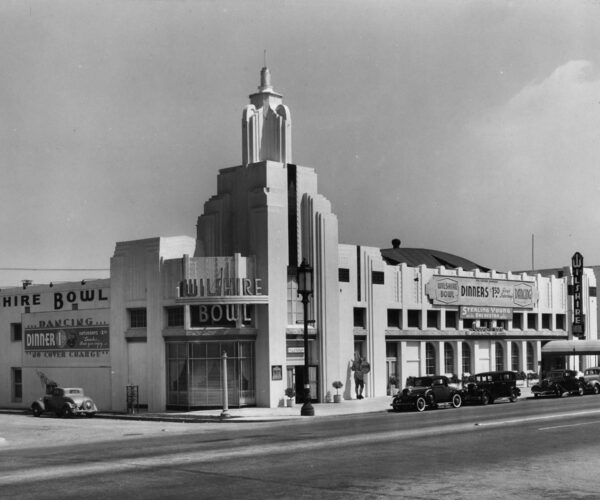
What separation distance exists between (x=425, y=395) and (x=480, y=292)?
21000 mm

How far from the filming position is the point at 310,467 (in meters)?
19.3

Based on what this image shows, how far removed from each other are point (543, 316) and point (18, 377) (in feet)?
120

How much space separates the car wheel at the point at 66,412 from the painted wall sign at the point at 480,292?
23065 mm

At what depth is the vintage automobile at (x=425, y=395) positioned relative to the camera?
40.0 m

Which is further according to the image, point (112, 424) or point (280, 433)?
point (112, 424)

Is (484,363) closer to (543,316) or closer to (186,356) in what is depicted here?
(543,316)

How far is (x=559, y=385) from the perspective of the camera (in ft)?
163

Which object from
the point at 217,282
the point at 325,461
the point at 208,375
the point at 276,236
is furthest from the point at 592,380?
the point at 325,461

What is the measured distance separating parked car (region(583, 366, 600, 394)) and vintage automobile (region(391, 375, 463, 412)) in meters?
13.0

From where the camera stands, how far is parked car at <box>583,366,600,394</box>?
168 ft

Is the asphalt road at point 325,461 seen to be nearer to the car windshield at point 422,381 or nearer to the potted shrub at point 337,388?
the car windshield at point 422,381

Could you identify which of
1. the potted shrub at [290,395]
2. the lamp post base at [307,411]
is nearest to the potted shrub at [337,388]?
the potted shrub at [290,395]

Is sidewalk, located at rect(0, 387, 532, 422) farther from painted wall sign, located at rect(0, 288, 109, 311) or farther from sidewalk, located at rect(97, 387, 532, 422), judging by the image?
painted wall sign, located at rect(0, 288, 109, 311)

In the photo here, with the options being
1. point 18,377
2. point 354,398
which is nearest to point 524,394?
point 354,398
